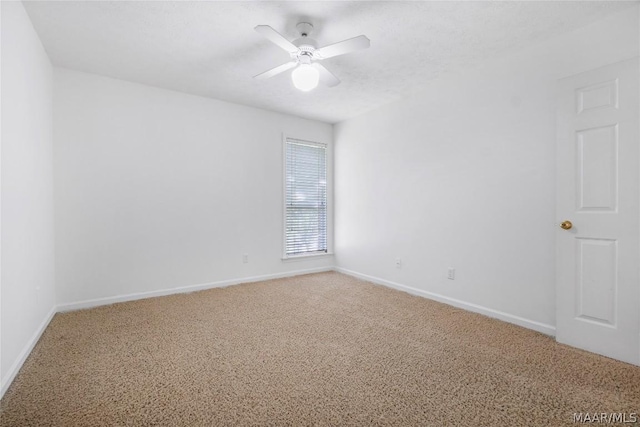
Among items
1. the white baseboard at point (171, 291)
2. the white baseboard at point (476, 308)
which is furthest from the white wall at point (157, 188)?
the white baseboard at point (476, 308)

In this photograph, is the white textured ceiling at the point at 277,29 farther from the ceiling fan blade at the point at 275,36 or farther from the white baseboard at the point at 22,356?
the white baseboard at the point at 22,356

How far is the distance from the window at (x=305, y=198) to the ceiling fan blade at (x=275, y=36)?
246 centimetres

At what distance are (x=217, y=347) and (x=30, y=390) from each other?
1.07 metres

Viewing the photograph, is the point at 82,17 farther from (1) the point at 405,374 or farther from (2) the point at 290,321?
(1) the point at 405,374

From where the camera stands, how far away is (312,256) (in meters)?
4.97

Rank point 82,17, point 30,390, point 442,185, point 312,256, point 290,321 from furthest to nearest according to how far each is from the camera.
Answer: point 312,256
point 442,185
point 290,321
point 82,17
point 30,390

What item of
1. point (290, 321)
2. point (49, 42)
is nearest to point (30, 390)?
point (290, 321)

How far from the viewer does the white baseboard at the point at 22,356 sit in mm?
1815

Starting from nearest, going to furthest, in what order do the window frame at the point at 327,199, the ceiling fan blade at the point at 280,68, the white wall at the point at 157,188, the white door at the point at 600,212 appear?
1. the white door at the point at 600,212
2. the ceiling fan blade at the point at 280,68
3. the white wall at the point at 157,188
4. the window frame at the point at 327,199

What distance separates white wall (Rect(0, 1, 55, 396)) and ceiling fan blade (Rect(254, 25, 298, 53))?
5.01 ft

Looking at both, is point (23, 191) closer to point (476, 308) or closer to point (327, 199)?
point (327, 199)

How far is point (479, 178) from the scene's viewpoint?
313cm

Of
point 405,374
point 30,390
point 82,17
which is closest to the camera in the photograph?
point 30,390

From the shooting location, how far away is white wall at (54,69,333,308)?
3232mm
